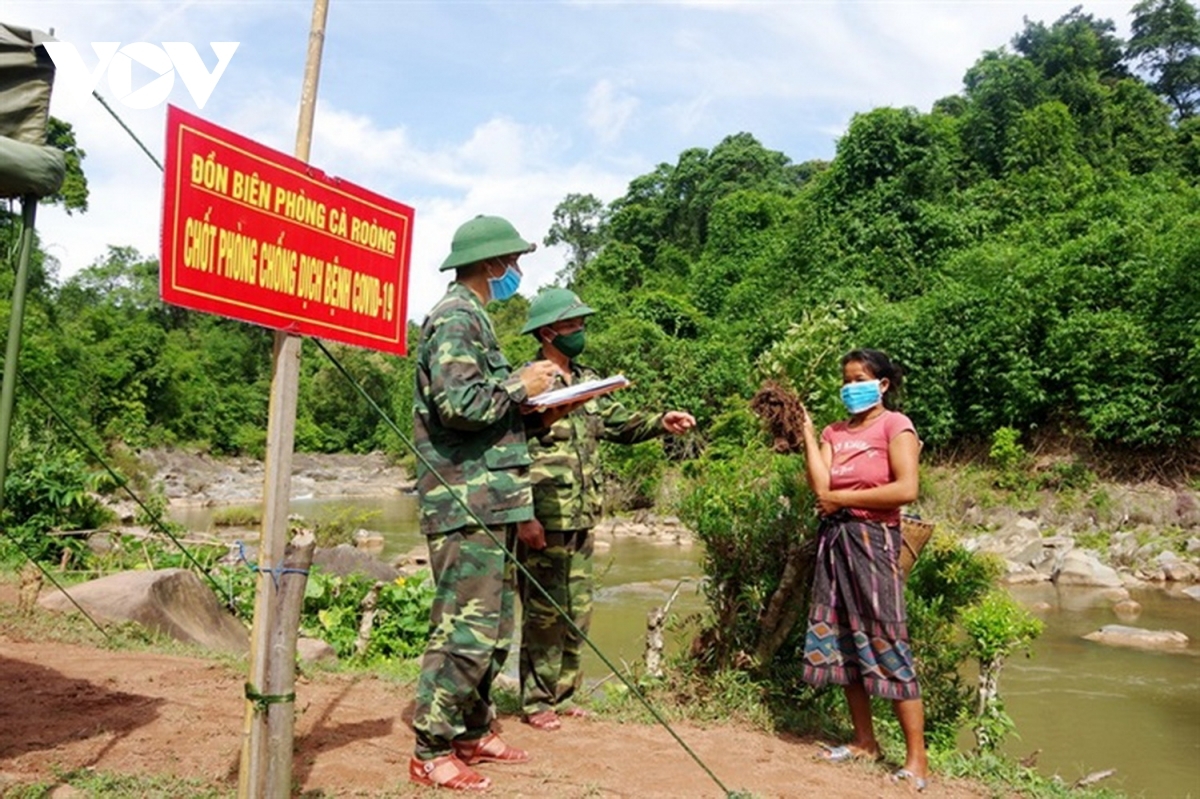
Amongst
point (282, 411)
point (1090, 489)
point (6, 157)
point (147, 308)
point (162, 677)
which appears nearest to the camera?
point (282, 411)

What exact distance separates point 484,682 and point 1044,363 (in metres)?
19.3

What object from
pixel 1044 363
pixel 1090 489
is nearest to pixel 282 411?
pixel 1090 489

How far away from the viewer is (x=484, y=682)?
380cm

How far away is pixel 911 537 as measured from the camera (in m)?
4.49

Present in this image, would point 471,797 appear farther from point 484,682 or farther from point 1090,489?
point 1090,489

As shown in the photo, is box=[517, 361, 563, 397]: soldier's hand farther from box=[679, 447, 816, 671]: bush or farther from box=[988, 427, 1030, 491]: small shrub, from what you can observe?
box=[988, 427, 1030, 491]: small shrub

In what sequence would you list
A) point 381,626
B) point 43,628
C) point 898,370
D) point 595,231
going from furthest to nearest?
point 595,231 → point 381,626 → point 43,628 → point 898,370

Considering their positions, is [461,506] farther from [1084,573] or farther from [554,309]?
[1084,573]

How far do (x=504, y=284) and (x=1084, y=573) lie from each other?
12679 millimetres

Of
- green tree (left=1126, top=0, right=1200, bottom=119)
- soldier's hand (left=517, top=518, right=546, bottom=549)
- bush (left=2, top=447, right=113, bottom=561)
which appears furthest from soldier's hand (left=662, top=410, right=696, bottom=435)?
green tree (left=1126, top=0, right=1200, bottom=119)

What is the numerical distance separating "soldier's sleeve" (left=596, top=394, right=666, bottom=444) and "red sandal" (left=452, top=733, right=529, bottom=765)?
1.65m

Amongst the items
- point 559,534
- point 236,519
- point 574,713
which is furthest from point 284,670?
point 236,519

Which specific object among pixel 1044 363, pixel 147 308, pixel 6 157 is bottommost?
pixel 6 157

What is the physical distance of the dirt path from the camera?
3.71m
